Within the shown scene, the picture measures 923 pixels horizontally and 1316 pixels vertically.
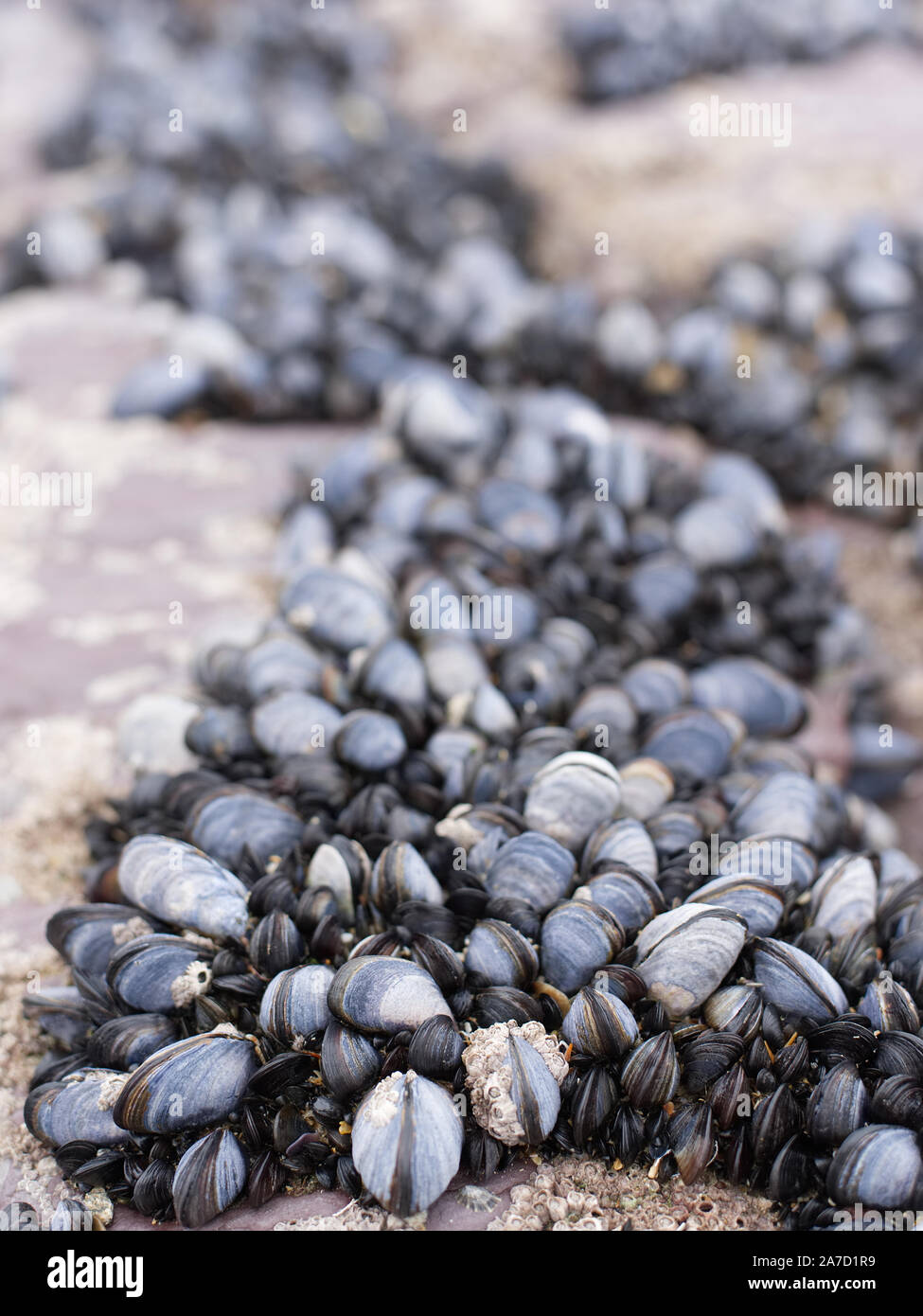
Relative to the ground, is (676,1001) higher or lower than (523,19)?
lower

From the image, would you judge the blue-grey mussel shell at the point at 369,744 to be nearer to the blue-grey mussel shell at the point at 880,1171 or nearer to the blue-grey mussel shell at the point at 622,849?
the blue-grey mussel shell at the point at 622,849

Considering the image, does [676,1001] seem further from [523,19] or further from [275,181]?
[523,19]

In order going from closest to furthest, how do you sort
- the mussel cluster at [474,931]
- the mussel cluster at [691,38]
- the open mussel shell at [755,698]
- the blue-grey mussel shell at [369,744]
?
1. the mussel cluster at [474,931]
2. the blue-grey mussel shell at [369,744]
3. the open mussel shell at [755,698]
4. the mussel cluster at [691,38]

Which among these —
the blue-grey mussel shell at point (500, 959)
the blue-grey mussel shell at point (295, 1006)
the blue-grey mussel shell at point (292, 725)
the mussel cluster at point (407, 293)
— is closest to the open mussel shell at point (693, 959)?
the blue-grey mussel shell at point (500, 959)

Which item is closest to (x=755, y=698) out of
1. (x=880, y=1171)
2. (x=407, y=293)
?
(x=880, y=1171)

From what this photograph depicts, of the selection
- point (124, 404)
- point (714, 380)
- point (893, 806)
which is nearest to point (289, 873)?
point (893, 806)

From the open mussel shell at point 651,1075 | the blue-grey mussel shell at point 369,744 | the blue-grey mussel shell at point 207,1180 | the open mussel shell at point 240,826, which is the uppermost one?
the blue-grey mussel shell at point 369,744

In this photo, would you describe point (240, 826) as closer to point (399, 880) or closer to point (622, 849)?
point (399, 880)
